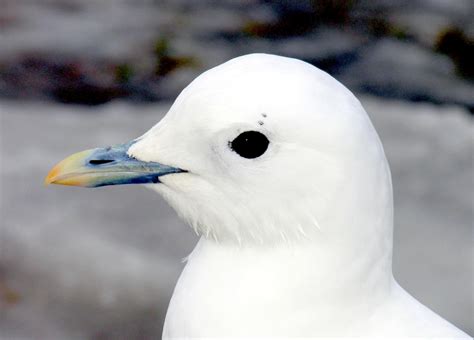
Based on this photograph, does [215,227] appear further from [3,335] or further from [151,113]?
[151,113]

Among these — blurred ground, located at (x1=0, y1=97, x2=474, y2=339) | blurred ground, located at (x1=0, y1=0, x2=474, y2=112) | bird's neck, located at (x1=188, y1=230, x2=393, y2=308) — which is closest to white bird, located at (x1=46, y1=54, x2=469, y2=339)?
bird's neck, located at (x1=188, y1=230, x2=393, y2=308)

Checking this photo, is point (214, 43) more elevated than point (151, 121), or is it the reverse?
point (214, 43)

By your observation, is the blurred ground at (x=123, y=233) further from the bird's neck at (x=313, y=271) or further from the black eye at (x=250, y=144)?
the black eye at (x=250, y=144)

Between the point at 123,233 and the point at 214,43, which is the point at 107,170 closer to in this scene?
the point at 123,233

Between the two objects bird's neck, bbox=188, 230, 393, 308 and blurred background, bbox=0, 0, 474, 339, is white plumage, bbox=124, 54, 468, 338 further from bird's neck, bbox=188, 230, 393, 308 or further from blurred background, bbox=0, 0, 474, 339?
blurred background, bbox=0, 0, 474, 339

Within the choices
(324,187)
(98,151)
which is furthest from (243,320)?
(98,151)

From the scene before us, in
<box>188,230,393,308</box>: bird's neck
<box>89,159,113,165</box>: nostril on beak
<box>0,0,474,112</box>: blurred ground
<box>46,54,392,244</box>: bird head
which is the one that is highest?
<box>0,0,474,112</box>: blurred ground

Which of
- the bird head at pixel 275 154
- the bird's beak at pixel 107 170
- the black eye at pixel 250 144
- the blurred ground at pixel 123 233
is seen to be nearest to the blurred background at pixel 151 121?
the blurred ground at pixel 123 233

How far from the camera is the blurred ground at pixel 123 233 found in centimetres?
414

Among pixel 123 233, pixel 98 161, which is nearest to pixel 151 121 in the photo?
pixel 123 233

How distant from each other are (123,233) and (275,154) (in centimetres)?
249

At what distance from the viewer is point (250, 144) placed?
7.05ft

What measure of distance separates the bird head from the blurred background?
76.4 inches

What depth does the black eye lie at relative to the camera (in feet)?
7.02
